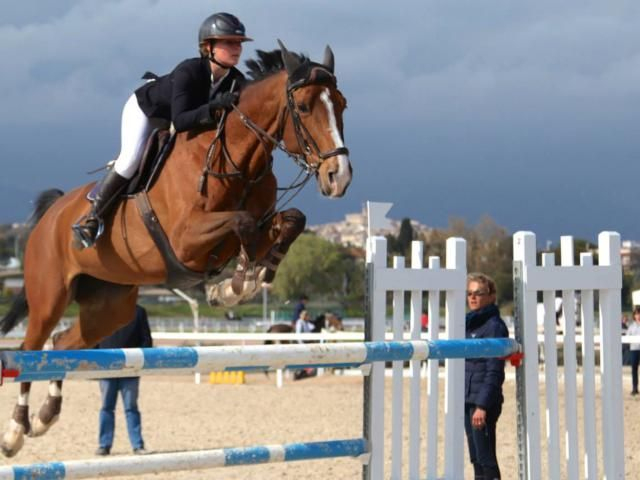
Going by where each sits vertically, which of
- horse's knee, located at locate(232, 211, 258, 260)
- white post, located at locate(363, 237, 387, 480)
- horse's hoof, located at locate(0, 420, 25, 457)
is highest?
horse's knee, located at locate(232, 211, 258, 260)

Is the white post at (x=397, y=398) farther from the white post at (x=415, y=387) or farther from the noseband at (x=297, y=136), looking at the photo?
the noseband at (x=297, y=136)

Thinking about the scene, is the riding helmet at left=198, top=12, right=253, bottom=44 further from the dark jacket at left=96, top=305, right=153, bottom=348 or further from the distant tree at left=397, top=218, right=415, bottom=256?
the dark jacket at left=96, top=305, right=153, bottom=348

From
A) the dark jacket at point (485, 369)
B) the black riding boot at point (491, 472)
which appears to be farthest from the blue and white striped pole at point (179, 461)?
the black riding boot at point (491, 472)

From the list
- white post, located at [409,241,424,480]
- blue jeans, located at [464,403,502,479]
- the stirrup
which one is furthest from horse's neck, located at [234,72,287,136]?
blue jeans, located at [464,403,502,479]

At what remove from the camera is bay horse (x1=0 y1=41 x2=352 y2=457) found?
5207 millimetres

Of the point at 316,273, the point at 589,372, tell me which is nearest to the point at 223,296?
the point at 589,372

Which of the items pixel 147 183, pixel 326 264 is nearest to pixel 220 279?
pixel 147 183

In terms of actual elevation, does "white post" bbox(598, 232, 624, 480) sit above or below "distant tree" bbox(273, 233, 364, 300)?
below

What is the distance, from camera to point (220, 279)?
19.2 ft

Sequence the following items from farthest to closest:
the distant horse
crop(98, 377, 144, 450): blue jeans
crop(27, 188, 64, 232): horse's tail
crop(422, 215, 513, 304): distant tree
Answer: crop(422, 215, 513, 304): distant tree
the distant horse
crop(98, 377, 144, 450): blue jeans
crop(27, 188, 64, 232): horse's tail

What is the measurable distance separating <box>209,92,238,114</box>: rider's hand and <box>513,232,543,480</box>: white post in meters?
1.68

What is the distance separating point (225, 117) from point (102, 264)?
3.85 feet

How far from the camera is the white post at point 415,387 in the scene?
4.82 meters

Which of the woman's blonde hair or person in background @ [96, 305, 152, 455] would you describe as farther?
person in background @ [96, 305, 152, 455]
